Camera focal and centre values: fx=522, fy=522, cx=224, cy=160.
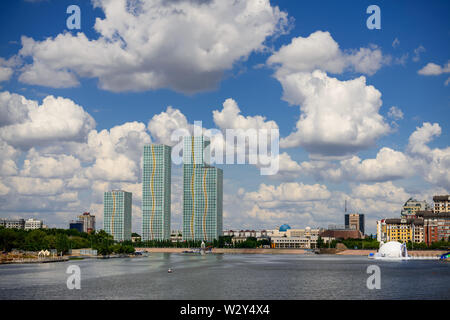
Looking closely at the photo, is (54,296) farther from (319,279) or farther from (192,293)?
(319,279)

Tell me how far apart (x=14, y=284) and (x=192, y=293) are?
3743cm

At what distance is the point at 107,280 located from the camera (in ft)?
383

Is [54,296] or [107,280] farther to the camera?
[107,280]
